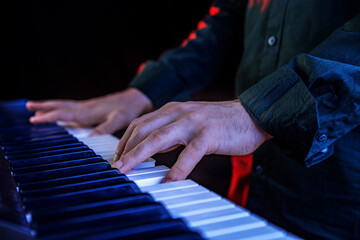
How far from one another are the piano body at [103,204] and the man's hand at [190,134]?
36mm

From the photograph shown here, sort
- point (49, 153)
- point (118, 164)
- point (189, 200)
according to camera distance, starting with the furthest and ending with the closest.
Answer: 1. point (49, 153)
2. point (118, 164)
3. point (189, 200)

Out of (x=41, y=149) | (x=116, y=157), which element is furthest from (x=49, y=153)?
(x=116, y=157)

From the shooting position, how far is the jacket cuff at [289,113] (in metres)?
0.67

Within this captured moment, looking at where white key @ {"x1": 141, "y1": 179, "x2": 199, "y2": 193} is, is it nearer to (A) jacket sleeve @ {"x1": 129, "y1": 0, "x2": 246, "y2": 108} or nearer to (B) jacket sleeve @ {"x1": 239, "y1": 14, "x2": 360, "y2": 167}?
(B) jacket sleeve @ {"x1": 239, "y1": 14, "x2": 360, "y2": 167}

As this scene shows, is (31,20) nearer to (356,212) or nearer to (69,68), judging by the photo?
(69,68)

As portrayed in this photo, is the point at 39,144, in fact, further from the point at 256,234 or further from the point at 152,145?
the point at 256,234

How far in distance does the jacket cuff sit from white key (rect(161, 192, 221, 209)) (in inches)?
9.5

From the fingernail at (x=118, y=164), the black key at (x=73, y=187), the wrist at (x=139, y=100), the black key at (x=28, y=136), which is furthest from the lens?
the wrist at (x=139, y=100)

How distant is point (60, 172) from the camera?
61 cm

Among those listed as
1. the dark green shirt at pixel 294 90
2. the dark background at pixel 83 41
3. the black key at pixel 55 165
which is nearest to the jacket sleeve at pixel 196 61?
the dark green shirt at pixel 294 90

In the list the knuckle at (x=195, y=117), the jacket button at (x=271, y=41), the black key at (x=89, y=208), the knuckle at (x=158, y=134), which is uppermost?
the jacket button at (x=271, y=41)

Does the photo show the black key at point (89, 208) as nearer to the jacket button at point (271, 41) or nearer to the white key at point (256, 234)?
the white key at point (256, 234)

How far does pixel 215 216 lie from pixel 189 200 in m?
0.06

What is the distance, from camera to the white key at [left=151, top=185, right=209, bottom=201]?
52 cm
